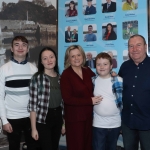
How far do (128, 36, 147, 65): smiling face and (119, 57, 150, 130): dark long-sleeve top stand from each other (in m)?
0.05

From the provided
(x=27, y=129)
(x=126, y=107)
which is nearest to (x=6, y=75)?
(x=27, y=129)

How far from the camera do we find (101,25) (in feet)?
10.0

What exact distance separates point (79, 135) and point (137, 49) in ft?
3.21

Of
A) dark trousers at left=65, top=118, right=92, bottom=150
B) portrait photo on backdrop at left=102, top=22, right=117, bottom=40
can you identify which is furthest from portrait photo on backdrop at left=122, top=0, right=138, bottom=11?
dark trousers at left=65, top=118, right=92, bottom=150

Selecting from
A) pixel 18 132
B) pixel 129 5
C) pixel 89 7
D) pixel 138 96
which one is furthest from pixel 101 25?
pixel 18 132

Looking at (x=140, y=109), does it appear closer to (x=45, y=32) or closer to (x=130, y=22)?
(x=130, y=22)

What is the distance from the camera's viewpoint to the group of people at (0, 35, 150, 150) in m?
2.28

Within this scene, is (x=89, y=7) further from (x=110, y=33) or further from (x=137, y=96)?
(x=137, y=96)

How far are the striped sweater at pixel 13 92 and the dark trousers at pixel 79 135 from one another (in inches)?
18.5

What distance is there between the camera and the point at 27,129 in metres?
2.42

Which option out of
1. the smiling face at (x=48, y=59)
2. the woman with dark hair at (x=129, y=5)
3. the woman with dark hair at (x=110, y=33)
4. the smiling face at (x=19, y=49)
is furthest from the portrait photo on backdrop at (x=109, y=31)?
the smiling face at (x=19, y=49)

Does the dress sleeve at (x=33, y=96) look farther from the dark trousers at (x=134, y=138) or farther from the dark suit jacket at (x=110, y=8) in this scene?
the dark suit jacket at (x=110, y=8)

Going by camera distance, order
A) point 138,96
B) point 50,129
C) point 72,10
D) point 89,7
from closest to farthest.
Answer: point 138,96 < point 50,129 < point 89,7 < point 72,10

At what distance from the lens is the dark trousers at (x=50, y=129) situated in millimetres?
2334
